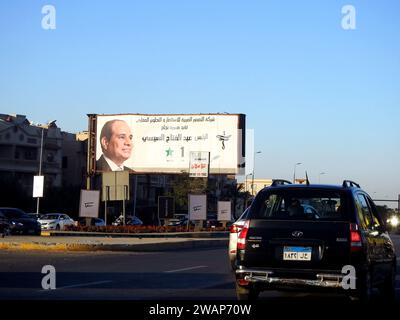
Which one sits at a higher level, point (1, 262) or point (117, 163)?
point (117, 163)

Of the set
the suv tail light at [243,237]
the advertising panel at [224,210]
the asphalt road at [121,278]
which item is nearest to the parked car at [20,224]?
the asphalt road at [121,278]

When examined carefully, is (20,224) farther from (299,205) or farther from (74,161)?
(74,161)

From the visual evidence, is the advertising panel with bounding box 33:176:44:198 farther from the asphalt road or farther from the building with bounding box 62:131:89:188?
the building with bounding box 62:131:89:188

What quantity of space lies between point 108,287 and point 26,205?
53193 mm

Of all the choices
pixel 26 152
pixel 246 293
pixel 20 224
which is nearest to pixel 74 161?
pixel 26 152

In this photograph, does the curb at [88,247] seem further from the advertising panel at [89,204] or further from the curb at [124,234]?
the advertising panel at [89,204]

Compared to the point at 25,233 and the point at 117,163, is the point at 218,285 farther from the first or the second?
the point at 117,163

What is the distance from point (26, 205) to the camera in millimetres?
63969

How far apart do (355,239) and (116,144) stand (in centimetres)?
4134

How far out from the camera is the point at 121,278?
571 inches

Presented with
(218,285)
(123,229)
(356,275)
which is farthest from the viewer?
(123,229)

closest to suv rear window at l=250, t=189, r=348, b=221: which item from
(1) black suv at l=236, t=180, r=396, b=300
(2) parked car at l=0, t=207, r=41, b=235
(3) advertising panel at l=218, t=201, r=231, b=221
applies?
(1) black suv at l=236, t=180, r=396, b=300

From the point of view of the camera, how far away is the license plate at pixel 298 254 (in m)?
9.38
